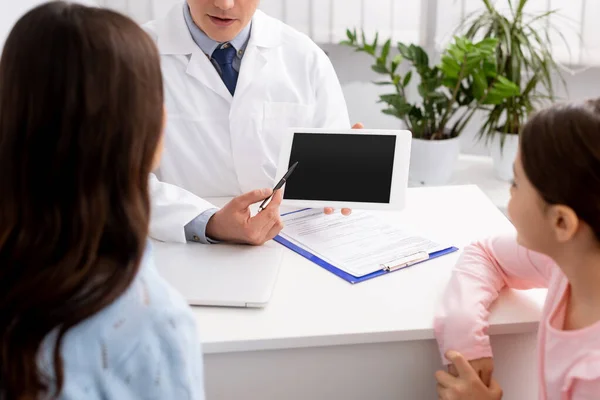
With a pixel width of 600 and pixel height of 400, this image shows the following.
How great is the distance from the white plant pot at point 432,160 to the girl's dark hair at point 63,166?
64.0 inches

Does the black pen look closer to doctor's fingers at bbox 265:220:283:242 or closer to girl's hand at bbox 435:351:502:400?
doctor's fingers at bbox 265:220:283:242

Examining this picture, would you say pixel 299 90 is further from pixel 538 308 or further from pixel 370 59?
pixel 370 59

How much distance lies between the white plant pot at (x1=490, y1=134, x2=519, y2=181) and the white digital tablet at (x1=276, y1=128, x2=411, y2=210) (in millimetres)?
1033

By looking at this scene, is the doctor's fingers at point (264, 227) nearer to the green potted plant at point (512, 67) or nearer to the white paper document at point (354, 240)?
the white paper document at point (354, 240)

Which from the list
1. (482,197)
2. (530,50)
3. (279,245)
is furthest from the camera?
(530,50)

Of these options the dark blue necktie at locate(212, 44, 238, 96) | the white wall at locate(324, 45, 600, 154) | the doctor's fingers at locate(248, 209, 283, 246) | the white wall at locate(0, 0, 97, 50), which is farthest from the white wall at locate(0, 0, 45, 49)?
the white wall at locate(324, 45, 600, 154)

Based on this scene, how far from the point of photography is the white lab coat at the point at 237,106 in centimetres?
167

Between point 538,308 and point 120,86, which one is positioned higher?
point 120,86

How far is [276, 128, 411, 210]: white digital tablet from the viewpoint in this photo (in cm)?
136

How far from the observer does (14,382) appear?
763mm

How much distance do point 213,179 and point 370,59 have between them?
1220 mm

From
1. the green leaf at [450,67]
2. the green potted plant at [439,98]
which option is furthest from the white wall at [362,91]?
the green leaf at [450,67]

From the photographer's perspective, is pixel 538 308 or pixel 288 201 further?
pixel 288 201

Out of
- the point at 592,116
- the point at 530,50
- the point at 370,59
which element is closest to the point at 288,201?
the point at 592,116
